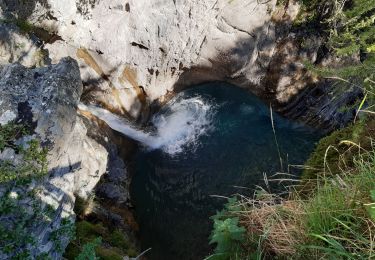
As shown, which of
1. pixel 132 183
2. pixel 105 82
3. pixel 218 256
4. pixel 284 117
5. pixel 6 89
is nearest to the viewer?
pixel 218 256

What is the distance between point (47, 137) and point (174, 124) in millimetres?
4749

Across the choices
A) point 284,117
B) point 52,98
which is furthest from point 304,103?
point 52,98

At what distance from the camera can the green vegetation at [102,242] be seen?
15.0ft

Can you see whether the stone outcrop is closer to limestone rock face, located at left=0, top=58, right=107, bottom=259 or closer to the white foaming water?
the white foaming water

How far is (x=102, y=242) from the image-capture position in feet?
17.7

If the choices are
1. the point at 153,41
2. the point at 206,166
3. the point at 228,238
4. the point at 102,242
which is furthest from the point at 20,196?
the point at 153,41

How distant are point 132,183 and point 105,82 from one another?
227cm

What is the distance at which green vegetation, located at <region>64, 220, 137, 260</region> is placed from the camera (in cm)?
458

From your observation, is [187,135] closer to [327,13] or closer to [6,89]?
[327,13]

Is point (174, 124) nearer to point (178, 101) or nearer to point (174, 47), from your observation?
point (178, 101)

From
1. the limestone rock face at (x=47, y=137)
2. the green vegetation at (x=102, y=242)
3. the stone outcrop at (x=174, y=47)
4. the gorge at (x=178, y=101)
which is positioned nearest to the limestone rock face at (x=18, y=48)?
the gorge at (x=178, y=101)

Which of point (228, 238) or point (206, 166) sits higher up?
point (206, 166)

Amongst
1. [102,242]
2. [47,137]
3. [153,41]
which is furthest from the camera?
[153,41]

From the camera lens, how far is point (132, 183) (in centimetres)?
752
